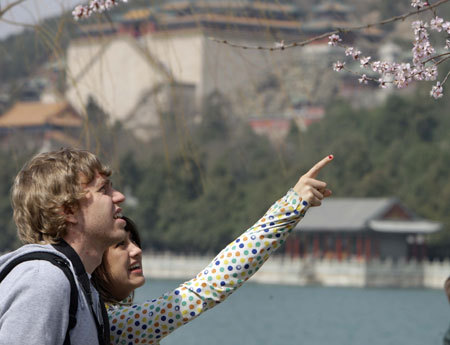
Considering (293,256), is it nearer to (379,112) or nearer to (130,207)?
(130,207)

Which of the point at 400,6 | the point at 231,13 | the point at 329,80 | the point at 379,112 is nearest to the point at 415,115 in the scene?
the point at 379,112

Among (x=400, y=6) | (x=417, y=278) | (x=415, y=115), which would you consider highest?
(x=400, y=6)

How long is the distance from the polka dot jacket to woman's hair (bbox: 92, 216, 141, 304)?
0.03 metres

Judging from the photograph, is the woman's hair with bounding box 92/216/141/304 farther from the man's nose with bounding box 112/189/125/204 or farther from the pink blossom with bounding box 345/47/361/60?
the pink blossom with bounding box 345/47/361/60

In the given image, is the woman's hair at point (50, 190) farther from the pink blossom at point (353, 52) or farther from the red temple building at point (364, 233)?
the red temple building at point (364, 233)

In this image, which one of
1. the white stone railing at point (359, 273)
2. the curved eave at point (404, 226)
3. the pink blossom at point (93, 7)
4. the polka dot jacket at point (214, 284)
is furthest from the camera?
the curved eave at point (404, 226)

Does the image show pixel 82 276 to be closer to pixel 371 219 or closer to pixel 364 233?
pixel 371 219

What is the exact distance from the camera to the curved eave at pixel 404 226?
39312 mm

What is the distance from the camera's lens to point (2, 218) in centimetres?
3934

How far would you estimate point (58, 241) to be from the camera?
182cm

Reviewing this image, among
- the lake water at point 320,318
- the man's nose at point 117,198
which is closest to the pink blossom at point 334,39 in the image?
the man's nose at point 117,198

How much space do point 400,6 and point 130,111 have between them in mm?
31768

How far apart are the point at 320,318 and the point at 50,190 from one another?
1118 inches

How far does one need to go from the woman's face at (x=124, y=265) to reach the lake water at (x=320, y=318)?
44.1ft
